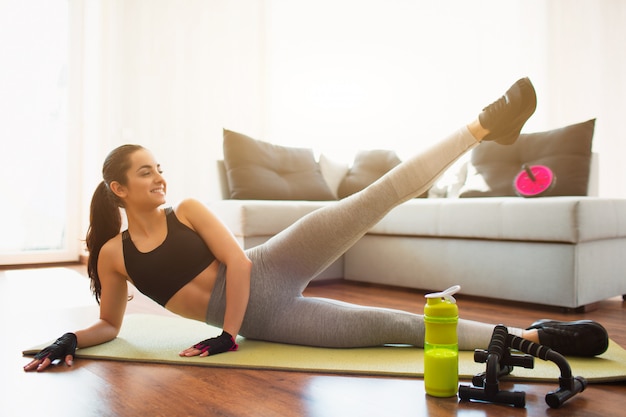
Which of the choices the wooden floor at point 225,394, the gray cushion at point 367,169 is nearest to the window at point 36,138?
the gray cushion at point 367,169

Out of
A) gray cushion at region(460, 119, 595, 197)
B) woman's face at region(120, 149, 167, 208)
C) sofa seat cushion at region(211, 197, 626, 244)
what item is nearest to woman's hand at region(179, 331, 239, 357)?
woman's face at region(120, 149, 167, 208)

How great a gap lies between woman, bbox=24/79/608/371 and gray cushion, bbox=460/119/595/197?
1.50m

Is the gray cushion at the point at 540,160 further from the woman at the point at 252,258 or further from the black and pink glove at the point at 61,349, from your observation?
the black and pink glove at the point at 61,349

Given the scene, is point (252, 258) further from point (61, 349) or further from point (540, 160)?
point (540, 160)

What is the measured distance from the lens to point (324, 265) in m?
1.73

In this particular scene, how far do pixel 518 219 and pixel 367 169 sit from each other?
161 centimetres

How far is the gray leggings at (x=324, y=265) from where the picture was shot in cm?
162

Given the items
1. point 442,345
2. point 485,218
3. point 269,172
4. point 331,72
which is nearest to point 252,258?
point 442,345

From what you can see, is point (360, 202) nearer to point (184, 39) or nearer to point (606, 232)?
point (606, 232)

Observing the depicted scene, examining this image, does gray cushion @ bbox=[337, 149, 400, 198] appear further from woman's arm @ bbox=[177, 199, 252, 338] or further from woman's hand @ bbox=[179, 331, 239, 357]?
woman's hand @ bbox=[179, 331, 239, 357]

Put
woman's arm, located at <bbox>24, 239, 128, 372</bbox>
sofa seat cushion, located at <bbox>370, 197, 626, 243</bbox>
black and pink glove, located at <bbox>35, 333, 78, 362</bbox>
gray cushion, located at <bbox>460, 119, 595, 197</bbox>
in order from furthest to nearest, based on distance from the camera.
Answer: gray cushion, located at <bbox>460, 119, 595, 197</bbox> < sofa seat cushion, located at <bbox>370, 197, 626, 243</bbox> < woman's arm, located at <bbox>24, 239, 128, 372</bbox> < black and pink glove, located at <bbox>35, 333, 78, 362</bbox>

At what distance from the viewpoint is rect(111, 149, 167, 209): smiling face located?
5.42 ft

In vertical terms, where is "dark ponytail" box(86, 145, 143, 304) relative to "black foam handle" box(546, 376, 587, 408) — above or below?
above

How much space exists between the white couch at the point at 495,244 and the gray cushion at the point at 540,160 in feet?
1.01
